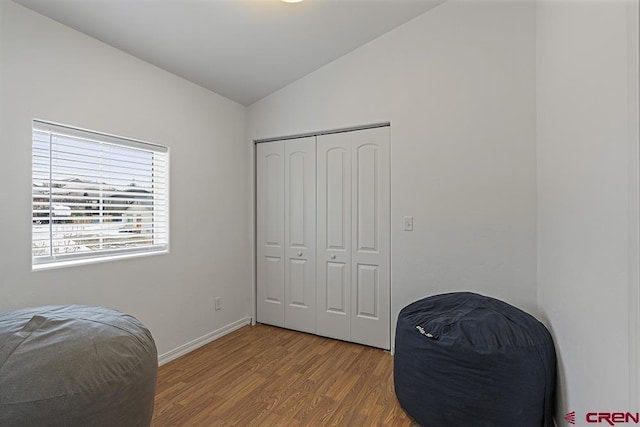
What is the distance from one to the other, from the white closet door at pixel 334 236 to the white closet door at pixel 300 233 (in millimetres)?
80

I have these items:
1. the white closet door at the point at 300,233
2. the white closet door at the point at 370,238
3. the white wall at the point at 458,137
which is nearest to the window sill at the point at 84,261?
the white closet door at the point at 300,233

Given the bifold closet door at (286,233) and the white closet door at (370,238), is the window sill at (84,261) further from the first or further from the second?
the white closet door at (370,238)

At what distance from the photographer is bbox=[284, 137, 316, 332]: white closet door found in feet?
10.1

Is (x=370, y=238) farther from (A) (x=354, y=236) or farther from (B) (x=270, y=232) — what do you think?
(B) (x=270, y=232)

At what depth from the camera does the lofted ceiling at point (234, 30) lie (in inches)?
74.8

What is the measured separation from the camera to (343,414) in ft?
6.16

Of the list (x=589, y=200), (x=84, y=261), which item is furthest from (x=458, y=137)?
(x=84, y=261)

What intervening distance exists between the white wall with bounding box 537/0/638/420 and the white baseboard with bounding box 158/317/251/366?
8.65ft

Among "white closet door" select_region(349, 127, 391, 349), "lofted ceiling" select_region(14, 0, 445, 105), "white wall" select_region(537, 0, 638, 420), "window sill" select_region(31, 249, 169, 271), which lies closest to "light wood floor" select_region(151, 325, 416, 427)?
"white closet door" select_region(349, 127, 391, 349)

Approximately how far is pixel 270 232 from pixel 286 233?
0.70ft

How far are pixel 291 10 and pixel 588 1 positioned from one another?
1.67 metres

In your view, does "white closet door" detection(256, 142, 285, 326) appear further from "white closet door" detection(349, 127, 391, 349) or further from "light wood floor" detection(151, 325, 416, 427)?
"white closet door" detection(349, 127, 391, 349)

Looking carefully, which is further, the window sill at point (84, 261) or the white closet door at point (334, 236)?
the white closet door at point (334, 236)
